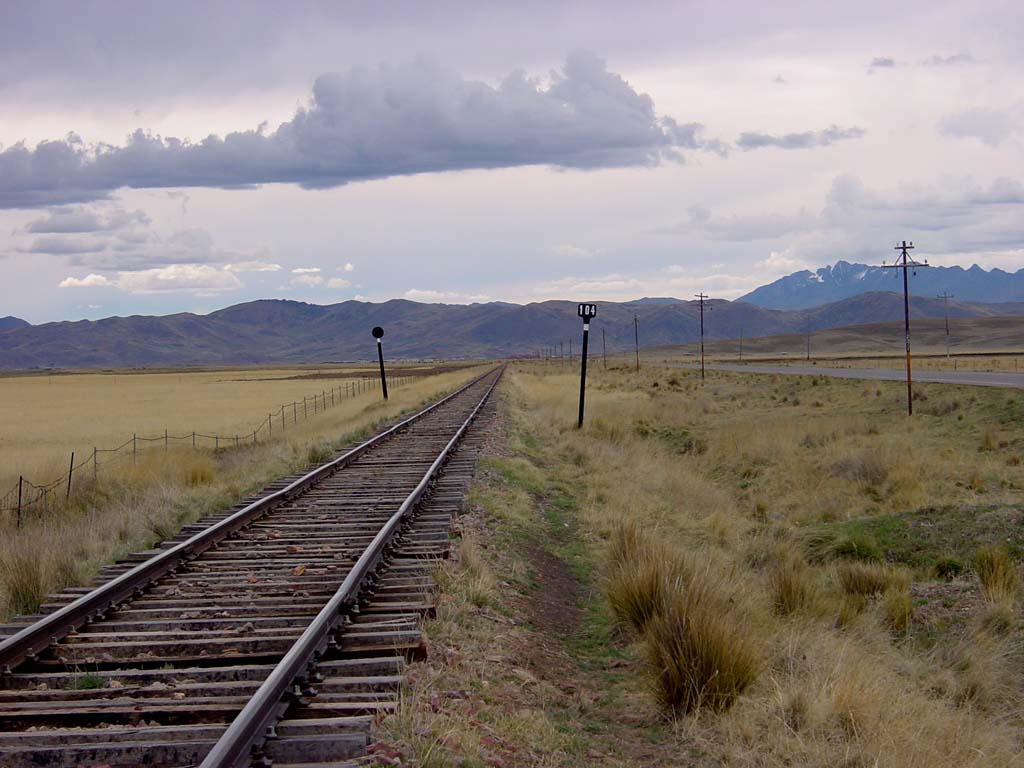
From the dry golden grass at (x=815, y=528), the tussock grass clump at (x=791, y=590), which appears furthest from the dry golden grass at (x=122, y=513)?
the tussock grass clump at (x=791, y=590)

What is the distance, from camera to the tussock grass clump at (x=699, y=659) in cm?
664

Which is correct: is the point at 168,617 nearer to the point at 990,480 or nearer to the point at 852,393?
the point at 990,480

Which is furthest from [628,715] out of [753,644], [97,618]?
[97,618]

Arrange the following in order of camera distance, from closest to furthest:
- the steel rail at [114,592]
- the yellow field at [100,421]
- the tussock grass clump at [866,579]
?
the steel rail at [114,592] < the tussock grass clump at [866,579] < the yellow field at [100,421]

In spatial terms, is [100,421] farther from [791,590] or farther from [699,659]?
[699,659]

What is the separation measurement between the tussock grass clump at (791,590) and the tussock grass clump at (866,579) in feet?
2.14

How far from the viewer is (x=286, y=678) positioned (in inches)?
230

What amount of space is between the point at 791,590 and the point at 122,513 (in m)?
8.92

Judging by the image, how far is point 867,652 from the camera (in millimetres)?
8422

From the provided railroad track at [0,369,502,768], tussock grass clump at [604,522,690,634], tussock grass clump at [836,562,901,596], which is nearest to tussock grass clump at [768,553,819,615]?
tussock grass clump at [836,562,901,596]

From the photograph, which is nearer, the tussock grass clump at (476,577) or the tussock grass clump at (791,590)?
the tussock grass clump at (476,577)

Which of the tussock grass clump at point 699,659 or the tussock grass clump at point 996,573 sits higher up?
the tussock grass clump at point 699,659

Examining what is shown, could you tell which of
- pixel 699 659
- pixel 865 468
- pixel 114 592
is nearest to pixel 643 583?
pixel 699 659

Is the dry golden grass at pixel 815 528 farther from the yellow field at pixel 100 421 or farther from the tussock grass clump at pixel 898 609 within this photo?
the yellow field at pixel 100 421
